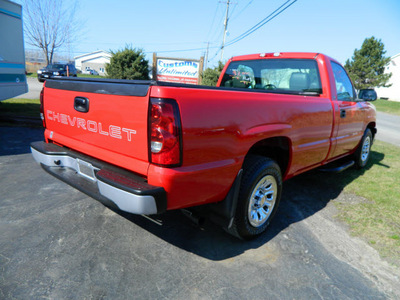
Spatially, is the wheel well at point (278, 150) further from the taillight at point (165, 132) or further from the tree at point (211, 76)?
the tree at point (211, 76)

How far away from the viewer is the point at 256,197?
274 centimetres

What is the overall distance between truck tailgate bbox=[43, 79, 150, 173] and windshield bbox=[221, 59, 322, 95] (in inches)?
86.1

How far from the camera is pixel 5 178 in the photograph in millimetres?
3908

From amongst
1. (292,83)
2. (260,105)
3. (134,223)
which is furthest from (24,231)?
(292,83)

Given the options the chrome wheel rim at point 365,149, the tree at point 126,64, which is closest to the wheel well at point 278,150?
the chrome wheel rim at point 365,149

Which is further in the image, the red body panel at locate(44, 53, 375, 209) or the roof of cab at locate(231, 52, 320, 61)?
the roof of cab at locate(231, 52, 320, 61)

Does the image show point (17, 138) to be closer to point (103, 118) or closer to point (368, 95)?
point (103, 118)

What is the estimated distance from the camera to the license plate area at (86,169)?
2.32m

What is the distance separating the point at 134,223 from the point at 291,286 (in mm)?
1685

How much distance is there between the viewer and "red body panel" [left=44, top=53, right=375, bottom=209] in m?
1.90

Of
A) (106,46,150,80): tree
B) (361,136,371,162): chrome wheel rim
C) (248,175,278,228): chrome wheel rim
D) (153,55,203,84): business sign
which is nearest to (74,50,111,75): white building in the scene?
(106,46,150,80): tree

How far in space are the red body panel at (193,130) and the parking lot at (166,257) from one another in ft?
2.18

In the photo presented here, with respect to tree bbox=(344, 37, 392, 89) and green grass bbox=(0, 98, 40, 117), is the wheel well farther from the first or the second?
tree bbox=(344, 37, 392, 89)

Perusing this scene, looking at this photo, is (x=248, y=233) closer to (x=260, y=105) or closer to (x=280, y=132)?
(x=280, y=132)
